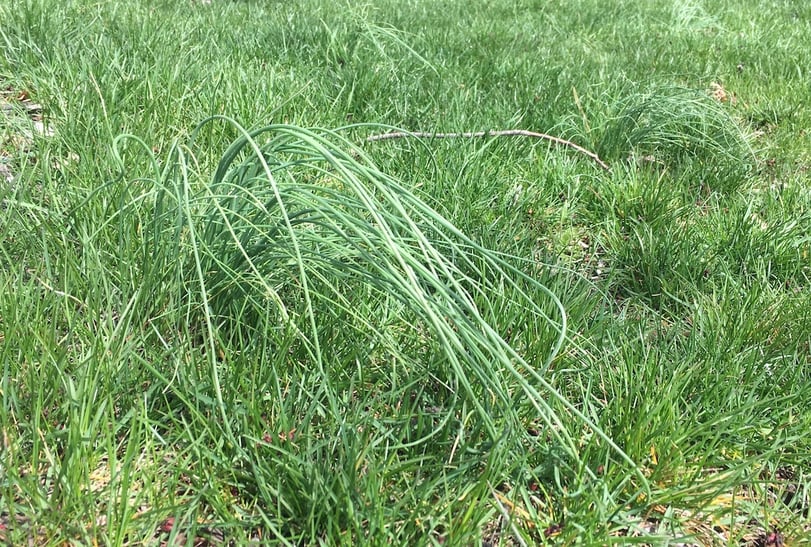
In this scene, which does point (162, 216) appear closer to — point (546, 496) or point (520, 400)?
point (520, 400)

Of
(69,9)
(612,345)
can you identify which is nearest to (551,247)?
(612,345)

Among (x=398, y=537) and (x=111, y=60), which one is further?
(x=111, y=60)

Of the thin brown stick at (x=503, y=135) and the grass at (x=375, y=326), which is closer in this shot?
the grass at (x=375, y=326)

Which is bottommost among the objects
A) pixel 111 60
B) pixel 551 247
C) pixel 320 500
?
pixel 551 247

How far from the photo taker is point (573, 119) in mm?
2666

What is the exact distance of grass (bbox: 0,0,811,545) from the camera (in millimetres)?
1005

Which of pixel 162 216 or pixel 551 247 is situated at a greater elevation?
pixel 162 216

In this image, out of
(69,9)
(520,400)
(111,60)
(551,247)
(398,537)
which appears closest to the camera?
(398,537)

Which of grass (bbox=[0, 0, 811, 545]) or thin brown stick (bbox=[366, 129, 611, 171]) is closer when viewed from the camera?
grass (bbox=[0, 0, 811, 545])

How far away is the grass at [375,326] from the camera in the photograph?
3.30ft

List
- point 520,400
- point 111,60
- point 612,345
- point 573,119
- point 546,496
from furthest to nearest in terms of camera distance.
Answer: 1. point 573,119
2. point 111,60
3. point 612,345
4. point 520,400
5. point 546,496

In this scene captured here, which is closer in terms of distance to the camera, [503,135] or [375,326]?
[375,326]

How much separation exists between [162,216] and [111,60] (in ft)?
4.49

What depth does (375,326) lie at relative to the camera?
4.49ft
